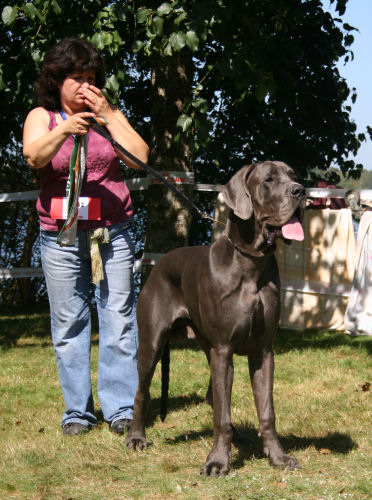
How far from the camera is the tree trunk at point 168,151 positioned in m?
7.66

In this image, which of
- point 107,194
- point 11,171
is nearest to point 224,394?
point 107,194

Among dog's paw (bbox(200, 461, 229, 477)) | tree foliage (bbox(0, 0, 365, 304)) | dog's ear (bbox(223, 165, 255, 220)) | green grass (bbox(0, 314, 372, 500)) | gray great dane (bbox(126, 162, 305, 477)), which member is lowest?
green grass (bbox(0, 314, 372, 500))

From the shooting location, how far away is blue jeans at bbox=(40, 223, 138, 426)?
165 inches

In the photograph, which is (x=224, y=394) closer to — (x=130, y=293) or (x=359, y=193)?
(x=130, y=293)

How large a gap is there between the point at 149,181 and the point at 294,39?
319 centimetres

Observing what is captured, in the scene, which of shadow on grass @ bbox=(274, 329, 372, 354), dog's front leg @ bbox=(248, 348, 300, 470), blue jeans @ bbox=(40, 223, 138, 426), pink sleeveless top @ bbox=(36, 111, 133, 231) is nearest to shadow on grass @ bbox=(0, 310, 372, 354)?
shadow on grass @ bbox=(274, 329, 372, 354)

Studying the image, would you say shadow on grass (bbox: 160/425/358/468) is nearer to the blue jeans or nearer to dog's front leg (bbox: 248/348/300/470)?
dog's front leg (bbox: 248/348/300/470)

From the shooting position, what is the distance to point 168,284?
3.97 meters

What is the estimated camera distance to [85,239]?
164 inches

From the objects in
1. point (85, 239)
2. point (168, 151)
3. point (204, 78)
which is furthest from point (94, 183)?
point (168, 151)

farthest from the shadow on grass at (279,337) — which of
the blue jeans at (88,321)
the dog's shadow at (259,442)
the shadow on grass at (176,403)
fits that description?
the dog's shadow at (259,442)

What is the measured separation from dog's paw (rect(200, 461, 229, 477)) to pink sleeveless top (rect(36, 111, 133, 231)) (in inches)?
63.2

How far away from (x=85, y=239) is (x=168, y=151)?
12.2 feet

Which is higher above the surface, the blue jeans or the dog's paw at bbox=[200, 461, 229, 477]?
the blue jeans
